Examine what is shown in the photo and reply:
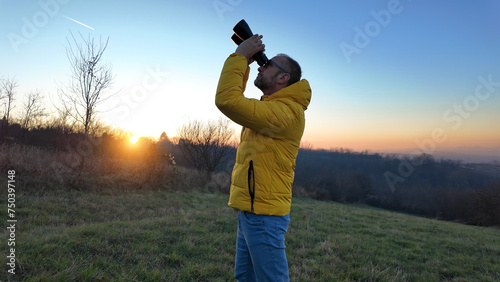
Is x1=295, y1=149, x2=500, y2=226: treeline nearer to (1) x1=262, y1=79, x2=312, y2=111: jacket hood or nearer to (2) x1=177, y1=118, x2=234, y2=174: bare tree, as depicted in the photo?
(2) x1=177, y1=118, x2=234, y2=174: bare tree

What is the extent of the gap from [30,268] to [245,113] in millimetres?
2960

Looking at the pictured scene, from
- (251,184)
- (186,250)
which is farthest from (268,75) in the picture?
(186,250)

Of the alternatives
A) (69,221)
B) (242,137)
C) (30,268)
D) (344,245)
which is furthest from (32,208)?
(344,245)

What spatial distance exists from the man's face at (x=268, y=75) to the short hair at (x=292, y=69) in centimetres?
6

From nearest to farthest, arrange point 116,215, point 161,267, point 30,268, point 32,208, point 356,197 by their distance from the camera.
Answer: point 30,268, point 161,267, point 32,208, point 116,215, point 356,197

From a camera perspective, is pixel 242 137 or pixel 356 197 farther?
pixel 356 197

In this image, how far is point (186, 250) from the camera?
3.92m

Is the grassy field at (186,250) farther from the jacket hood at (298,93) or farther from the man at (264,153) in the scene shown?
the jacket hood at (298,93)

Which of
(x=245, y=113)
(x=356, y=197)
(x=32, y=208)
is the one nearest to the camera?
(x=245, y=113)

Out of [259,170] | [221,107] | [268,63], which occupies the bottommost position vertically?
[259,170]

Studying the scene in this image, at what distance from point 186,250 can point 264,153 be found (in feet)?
9.75

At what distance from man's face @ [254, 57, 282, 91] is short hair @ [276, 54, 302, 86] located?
0.18 ft

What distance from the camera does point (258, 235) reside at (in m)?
1.56

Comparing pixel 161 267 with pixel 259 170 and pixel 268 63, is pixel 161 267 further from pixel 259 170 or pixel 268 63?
pixel 268 63
